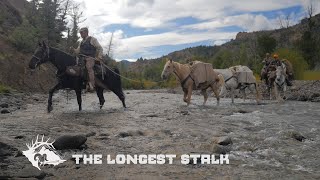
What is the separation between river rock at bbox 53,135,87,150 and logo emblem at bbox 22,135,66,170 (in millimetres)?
129

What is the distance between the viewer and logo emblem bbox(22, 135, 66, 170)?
241 inches

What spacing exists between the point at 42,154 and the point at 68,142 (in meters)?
0.77

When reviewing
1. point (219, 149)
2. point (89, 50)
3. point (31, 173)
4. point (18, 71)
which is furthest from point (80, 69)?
point (18, 71)

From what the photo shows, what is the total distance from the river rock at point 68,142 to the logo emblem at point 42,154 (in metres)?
0.13

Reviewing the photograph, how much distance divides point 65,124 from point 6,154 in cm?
396

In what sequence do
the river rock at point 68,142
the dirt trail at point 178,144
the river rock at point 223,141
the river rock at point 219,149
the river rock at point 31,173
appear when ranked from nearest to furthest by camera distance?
the river rock at point 31,173 < the dirt trail at point 178,144 < the river rock at point 68,142 < the river rock at point 219,149 < the river rock at point 223,141

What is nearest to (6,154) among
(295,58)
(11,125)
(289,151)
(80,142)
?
(80,142)

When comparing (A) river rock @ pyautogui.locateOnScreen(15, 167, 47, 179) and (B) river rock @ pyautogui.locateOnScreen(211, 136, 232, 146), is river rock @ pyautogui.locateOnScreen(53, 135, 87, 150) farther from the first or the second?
(B) river rock @ pyautogui.locateOnScreen(211, 136, 232, 146)

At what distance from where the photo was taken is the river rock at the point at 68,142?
707 centimetres

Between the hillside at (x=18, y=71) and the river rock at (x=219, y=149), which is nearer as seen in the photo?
the river rock at (x=219, y=149)

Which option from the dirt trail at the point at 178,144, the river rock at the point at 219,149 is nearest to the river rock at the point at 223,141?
the dirt trail at the point at 178,144

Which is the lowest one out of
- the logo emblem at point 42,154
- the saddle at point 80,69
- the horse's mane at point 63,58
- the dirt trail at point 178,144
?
the dirt trail at point 178,144

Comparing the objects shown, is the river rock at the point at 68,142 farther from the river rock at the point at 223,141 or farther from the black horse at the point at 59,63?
the black horse at the point at 59,63

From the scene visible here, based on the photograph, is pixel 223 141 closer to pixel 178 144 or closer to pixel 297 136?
pixel 178 144
